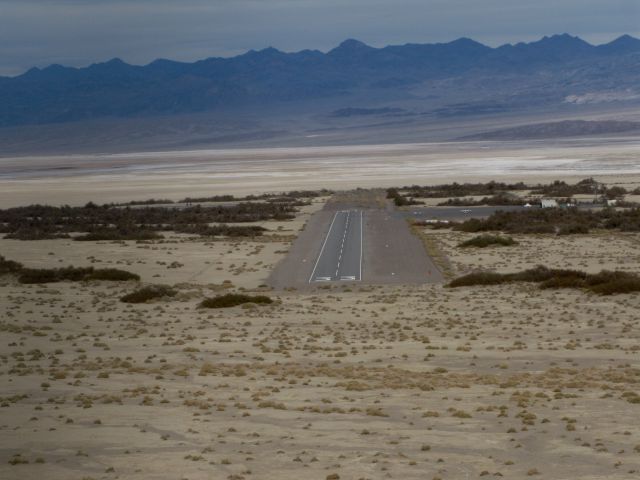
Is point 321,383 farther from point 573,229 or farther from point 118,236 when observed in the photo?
point 118,236

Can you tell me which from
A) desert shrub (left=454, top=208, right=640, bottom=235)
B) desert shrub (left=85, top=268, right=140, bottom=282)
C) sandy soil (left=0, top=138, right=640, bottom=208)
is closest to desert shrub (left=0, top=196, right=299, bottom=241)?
desert shrub (left=454, top=208, right=640, bottom=235)

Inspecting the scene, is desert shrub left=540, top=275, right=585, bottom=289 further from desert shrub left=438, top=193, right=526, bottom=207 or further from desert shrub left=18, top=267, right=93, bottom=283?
desert shrub left=438, top=193, right=526, bottom=207

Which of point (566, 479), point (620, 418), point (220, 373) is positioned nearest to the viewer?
point (566, 479)

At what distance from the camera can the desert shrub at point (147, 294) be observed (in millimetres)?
45500

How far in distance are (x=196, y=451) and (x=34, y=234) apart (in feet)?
209

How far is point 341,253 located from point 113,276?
14758mm

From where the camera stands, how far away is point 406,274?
52.8 meters

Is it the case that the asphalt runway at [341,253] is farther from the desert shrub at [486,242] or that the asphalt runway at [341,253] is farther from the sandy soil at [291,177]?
the sandy soil at [291,177]

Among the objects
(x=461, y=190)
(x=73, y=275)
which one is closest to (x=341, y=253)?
(x=73, y=275)

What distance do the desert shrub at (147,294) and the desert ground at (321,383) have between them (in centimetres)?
52

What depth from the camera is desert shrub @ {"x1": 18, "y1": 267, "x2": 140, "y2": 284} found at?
175ft

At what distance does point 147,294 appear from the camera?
45875 mm

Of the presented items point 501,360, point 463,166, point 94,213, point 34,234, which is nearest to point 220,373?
point 501,360

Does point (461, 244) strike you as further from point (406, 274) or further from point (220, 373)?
point (220, 373)
